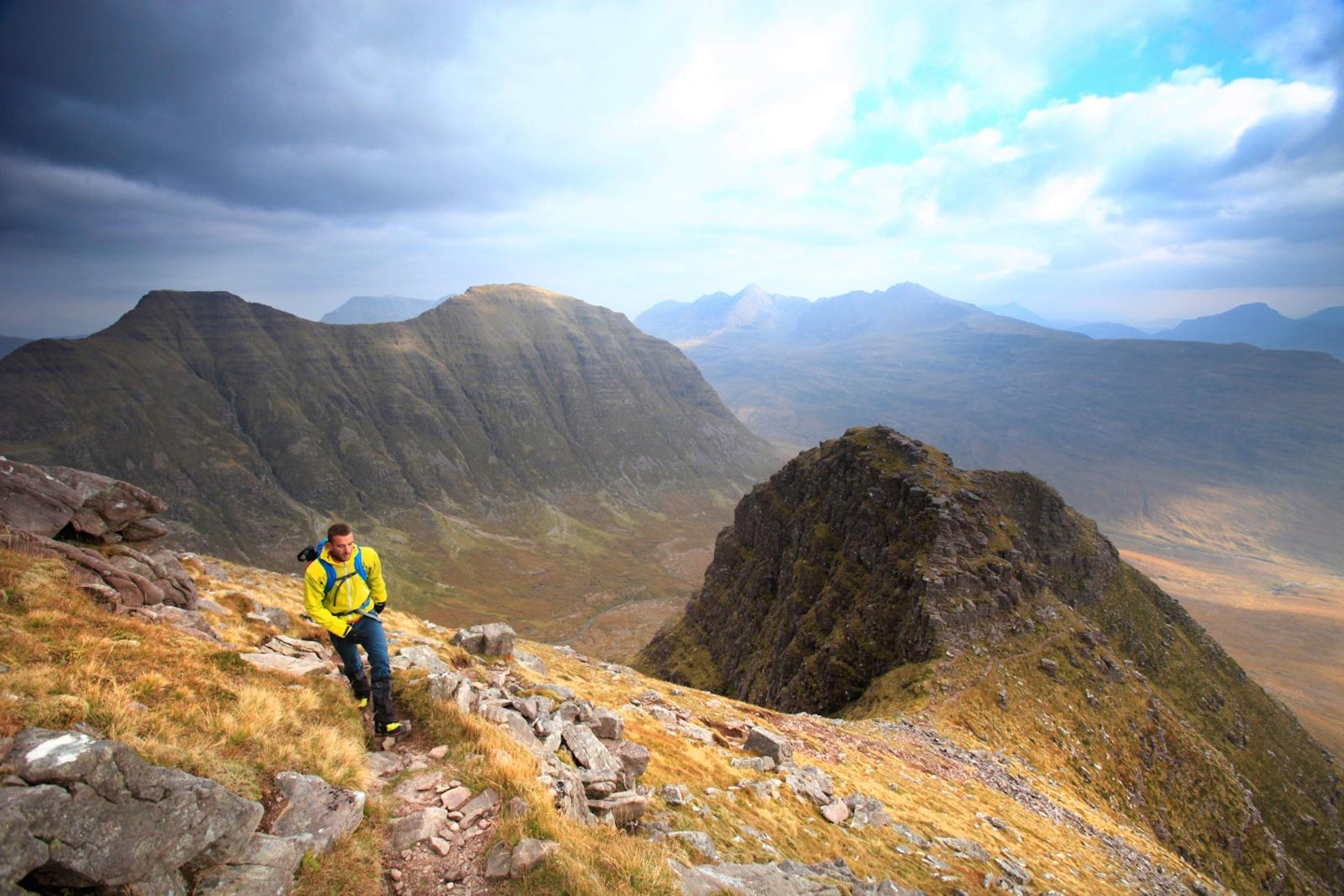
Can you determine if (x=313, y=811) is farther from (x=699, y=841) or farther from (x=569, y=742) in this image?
(x=699, y=841)

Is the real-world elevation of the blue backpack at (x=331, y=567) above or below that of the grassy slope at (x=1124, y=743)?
above

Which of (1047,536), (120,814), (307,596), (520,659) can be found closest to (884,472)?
(1047,536)

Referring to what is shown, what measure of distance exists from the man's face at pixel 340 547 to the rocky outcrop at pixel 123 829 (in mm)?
5776

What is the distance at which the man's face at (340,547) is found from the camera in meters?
13.5

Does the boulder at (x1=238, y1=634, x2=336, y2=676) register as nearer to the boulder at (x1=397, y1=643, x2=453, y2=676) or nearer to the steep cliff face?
the boulder at (x1=397, y1=643, x2=453, y2=676)

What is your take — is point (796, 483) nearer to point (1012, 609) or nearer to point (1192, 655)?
point (1012, 609)

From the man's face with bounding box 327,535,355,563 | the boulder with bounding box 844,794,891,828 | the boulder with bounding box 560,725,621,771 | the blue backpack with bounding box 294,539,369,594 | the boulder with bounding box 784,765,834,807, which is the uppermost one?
the man's face with bounding box 327,535,355,563

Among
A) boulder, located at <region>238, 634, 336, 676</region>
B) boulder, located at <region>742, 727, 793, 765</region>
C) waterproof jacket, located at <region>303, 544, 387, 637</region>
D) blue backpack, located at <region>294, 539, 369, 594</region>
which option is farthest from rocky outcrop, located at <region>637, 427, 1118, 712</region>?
blue backpack, located at <region>294, 539, 369, 594</region>

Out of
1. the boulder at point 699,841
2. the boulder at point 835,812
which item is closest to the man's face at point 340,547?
the boulder at point 699,841

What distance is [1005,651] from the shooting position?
52.3 m

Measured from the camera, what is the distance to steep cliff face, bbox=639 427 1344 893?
46.2 m

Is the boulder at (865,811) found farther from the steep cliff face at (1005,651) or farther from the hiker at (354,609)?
the steep cliff face at (1005,651)

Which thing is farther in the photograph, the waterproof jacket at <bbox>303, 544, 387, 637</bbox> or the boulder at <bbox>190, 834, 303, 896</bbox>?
the waterproof jacket at <bbox>303, 544, 387, 637</bbox>

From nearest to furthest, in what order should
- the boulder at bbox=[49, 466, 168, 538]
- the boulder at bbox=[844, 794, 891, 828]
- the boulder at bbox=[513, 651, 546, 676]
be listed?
the boulder at bbox=[844, 794, 891, 828] < the boulder at bbox=[49, 466, 168, 538] < the boulder at bbox=[513, 651, 546, 676]
